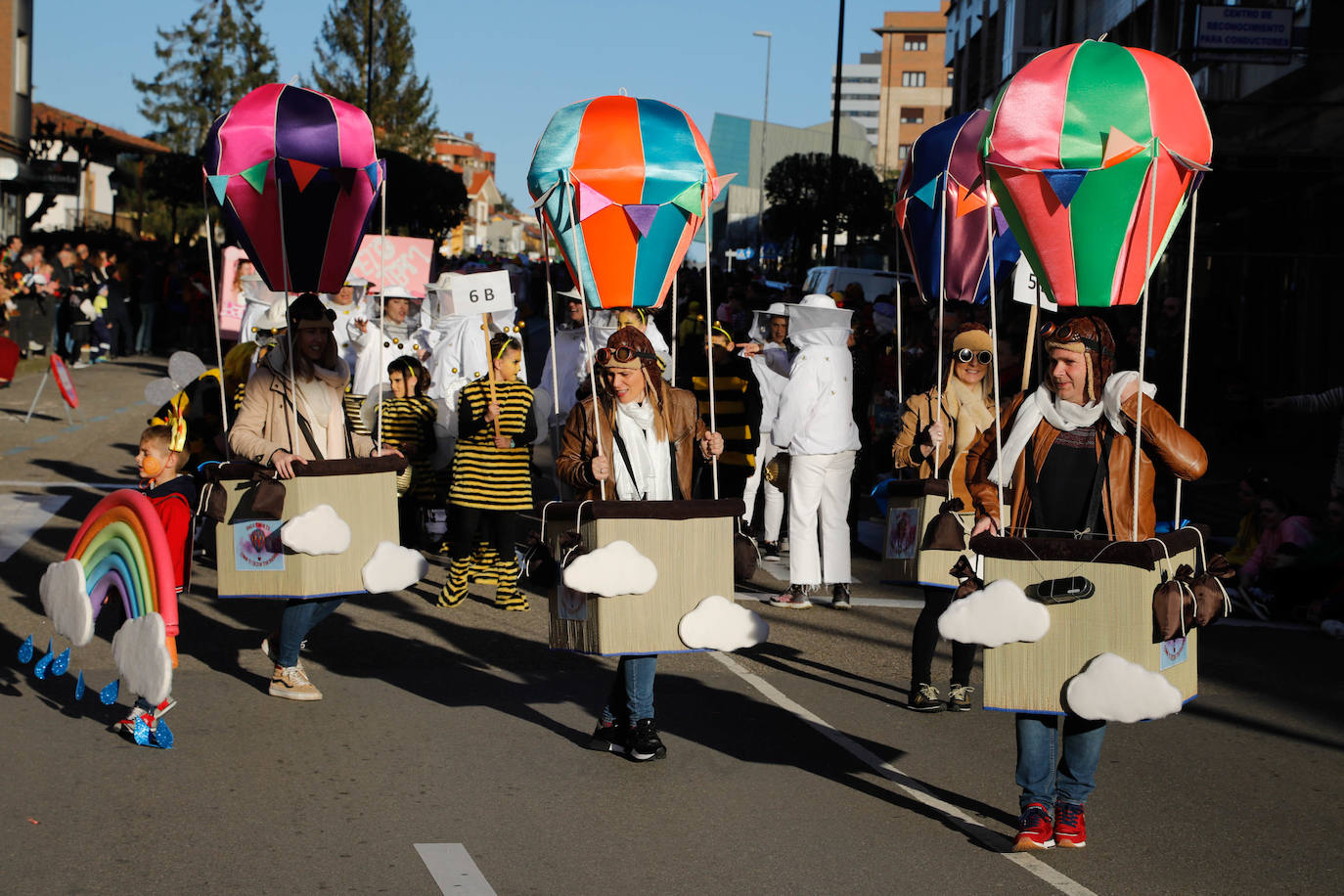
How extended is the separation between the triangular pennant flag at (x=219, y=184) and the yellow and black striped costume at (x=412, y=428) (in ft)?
13.3

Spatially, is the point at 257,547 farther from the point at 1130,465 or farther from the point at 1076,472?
the point at 1130,465

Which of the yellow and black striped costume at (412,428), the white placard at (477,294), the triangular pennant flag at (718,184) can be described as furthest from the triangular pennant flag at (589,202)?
the white placard at (477,294)

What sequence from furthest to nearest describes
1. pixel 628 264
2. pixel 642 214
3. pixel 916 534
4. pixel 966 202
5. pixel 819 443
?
pixel 819 443
pixel 966 202
pixel 916 534
pixel 628 264
pixel 642 214

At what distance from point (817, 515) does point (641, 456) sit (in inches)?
155

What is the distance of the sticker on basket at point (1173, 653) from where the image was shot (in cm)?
525

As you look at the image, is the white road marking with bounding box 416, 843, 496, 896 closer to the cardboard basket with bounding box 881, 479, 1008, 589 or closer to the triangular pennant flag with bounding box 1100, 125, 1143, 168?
the cardboard basket with bounding box 881, 479, 1008, 589

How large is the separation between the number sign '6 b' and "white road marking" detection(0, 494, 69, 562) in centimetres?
370

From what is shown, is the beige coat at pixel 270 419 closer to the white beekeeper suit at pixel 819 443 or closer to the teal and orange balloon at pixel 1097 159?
the teal and orange balloon at pixel 1097 159

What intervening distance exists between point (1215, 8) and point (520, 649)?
44.2 ft

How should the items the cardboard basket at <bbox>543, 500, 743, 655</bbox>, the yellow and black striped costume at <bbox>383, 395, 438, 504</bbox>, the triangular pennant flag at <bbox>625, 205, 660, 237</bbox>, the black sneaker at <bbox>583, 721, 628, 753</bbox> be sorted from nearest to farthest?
the cardboard basket at <bbox>543, 500, 743, 655</bbox> → the black sneaker at <bbox>583, 721, 628, 753</bbox> → the triangular pennant flag at <bbox>625, 205, 660, 237</bbox> → the yellow and black striped costume at <bbox>383, 395, 438, 504</bbox>

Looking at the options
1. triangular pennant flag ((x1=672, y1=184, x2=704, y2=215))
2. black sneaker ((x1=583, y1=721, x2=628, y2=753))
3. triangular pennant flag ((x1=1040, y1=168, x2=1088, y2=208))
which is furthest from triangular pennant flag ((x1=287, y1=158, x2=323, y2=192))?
triangular pennant flag ((x1=1040, y1=168, x2=1088, y2=208))

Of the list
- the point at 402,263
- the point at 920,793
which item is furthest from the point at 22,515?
the point at 920,793

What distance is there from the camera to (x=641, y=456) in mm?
6473

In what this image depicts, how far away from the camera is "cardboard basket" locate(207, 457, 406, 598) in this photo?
6789mm
